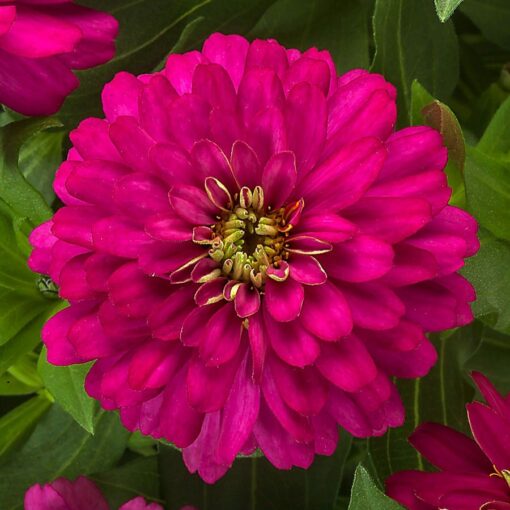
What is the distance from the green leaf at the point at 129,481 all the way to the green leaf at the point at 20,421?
6 centimetres

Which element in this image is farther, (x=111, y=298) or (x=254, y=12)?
(x=254, y=12)

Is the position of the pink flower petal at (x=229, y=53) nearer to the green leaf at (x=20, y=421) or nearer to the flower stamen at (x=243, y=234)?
the flower stamen at (x=243, y=234)

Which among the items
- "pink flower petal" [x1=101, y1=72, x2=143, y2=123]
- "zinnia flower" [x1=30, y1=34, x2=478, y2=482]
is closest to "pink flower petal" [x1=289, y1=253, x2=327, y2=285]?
"zinnia flower" [x1=30, y1=34, x2=478, y2=482]

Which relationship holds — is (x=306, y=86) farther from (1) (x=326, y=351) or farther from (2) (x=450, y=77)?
(2) (x=450, y=77)

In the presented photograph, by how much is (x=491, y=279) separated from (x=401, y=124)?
123 millimetres

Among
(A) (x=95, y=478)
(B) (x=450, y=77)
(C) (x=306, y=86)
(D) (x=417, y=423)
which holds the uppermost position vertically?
(C) (x=306, y=86)

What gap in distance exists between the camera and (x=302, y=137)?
1.34 ft

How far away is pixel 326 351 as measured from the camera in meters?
0.40

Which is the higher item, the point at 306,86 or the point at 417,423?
the point at 306,86

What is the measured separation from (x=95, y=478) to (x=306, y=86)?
14.5 inches

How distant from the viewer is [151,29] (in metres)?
0.60

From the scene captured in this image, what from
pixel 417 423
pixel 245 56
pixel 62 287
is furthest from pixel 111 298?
pixel 417 423

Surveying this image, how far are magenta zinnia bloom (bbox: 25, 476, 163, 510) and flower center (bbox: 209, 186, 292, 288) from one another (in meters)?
0.19

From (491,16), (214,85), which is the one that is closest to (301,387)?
(214,85)
